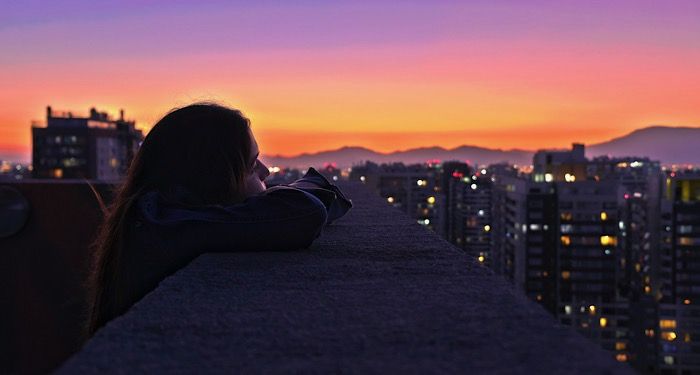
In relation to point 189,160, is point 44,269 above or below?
below

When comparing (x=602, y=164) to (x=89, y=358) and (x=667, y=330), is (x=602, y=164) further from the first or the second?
(x=89, y=358)

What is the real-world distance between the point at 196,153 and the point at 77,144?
69.5 metres

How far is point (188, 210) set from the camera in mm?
2012

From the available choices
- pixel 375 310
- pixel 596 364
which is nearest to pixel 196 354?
pixel 375 310

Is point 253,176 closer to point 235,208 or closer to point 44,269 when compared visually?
point 235,208

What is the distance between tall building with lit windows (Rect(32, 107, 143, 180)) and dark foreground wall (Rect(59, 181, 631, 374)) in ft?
221

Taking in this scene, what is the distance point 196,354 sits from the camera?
1048mm

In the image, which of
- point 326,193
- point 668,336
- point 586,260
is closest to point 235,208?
point 326,193

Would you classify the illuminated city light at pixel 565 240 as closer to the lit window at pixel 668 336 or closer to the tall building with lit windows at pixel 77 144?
the lit window at pixel 668 336

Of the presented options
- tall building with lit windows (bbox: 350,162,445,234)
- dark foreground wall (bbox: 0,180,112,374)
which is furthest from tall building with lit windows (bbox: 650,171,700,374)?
dark foreground wall (bbox: 0,180,112,374)

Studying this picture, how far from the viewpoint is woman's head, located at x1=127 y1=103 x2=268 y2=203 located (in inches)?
84.6

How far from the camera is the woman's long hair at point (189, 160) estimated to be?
2143mm

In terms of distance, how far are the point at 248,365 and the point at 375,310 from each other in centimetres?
36

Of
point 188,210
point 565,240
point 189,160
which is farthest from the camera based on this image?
point 565,240
